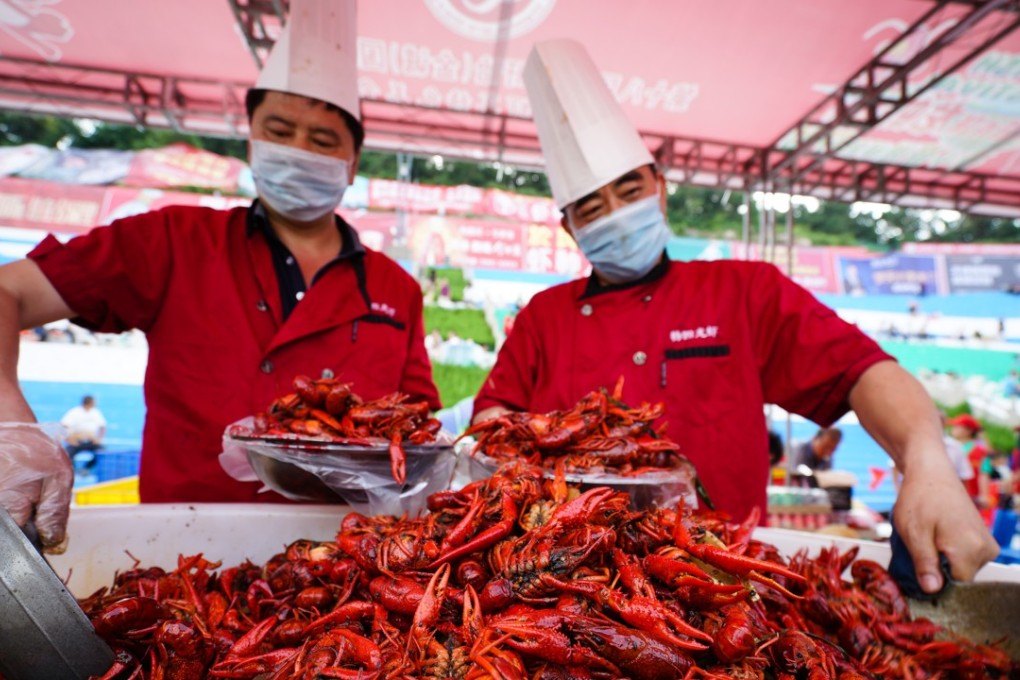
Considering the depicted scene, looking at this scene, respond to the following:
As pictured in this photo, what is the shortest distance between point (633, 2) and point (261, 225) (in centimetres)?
467

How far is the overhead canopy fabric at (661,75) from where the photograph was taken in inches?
228

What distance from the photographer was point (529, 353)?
282 cm

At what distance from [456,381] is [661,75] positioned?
4.93 m

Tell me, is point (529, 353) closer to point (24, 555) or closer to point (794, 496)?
point (24, 555)

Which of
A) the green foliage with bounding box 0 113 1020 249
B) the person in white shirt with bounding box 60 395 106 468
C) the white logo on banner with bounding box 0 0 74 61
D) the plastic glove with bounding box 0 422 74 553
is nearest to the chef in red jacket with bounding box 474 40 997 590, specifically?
the plastic glove with bounding box 0 422 74 553

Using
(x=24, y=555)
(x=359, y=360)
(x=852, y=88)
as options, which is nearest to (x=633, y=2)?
(x=852, y=88)

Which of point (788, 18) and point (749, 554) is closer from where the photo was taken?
point (749, 554)

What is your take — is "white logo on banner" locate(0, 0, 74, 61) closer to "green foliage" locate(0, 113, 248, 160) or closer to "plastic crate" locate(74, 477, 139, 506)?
"green foliage" locate(0, 113, 248, 160)

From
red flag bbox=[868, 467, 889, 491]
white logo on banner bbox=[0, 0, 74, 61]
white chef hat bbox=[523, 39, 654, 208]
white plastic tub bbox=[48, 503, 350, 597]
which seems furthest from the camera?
red flag bbox=[868, 467, 889, 491]

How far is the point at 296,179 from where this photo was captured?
243 cm

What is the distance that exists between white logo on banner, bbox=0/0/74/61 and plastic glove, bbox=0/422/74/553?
705 centimetres

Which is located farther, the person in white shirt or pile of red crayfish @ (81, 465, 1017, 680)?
the person in white shirt

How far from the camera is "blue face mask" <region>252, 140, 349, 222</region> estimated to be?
2.39 m

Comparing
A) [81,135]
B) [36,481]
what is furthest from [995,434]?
[81,135]
